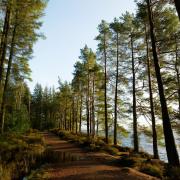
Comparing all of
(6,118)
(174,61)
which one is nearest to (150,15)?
(174,61)

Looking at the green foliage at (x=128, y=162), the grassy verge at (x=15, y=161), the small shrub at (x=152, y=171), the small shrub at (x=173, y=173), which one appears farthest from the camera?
the green foliage at (x=128, y=162)

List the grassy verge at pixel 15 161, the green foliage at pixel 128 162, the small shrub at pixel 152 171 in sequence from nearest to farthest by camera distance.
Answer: the grassy verge at pixel 15 161
the small shrub at pixel 152 171
the green foliage at pixel 128 162

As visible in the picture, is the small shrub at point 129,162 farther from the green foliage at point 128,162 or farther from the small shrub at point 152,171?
the small shrub at point 152,171

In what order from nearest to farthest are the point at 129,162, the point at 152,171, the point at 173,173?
the point at 173,173
the point at 152,171
the point at 129,162

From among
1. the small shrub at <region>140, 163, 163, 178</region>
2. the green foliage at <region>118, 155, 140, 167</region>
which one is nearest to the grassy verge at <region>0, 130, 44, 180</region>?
the green foliage at <region>118, 155, 140, 167</region>

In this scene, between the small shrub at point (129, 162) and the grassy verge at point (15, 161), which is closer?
→ the grassy verge at point (15, 161)

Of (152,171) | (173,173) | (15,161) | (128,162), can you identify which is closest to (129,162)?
(128,162)

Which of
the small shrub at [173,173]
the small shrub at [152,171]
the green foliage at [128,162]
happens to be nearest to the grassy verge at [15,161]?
the green foliage at [128,162]

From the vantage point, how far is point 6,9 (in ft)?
53.4

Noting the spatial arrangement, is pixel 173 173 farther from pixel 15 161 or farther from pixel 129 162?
pixel 15 161

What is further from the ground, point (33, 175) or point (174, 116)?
point (174, 116)

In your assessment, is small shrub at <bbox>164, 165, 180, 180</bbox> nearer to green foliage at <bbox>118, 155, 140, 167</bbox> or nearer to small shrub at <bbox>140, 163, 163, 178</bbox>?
small shrub at <bbox>140, 163, 163, 178</bbox>

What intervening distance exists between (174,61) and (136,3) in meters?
6.61

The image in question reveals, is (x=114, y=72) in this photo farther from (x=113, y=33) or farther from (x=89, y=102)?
(x=89, y=102)
